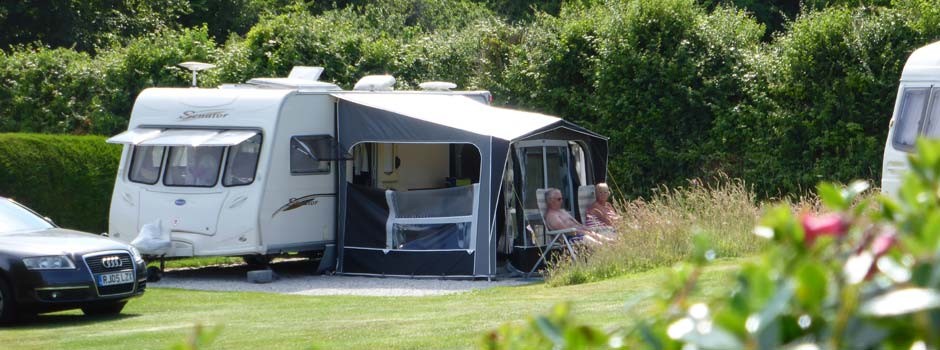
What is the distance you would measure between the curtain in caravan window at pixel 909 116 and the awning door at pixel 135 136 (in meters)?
8.92

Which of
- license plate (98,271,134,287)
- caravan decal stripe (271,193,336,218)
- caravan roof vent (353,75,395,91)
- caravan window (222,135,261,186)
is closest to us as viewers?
license plate (98,271,134,287)

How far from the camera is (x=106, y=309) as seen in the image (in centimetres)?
1204

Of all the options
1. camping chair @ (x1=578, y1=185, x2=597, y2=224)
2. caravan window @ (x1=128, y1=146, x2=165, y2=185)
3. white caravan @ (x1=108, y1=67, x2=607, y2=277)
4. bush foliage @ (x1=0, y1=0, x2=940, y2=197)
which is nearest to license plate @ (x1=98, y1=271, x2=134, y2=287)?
white caravan @ (x1=108, y1=67, x2=607, y2=277)

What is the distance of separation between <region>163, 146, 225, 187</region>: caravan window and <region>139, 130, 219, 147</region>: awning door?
246 millimetres

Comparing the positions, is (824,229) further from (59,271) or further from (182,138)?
(182,138)

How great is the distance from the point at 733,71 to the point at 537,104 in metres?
3.22

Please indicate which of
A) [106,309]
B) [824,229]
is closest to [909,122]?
[106,309]

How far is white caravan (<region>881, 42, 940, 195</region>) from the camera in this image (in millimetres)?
12641

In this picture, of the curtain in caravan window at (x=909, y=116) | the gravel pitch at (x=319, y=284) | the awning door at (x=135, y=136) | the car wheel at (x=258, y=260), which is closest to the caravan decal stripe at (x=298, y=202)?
the car wheel at (x=258, y=260)

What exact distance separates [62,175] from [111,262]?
6.32 m

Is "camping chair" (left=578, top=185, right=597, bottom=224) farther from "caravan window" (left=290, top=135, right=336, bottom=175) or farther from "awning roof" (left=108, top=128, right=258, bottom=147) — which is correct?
"awning roof" (left=108, top=128, right=258, bottom=147)

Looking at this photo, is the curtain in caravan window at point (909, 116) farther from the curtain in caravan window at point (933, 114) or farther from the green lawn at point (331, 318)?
the green lawn at point (331, 318)

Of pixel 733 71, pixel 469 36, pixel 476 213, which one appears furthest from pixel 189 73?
pixel 733 71

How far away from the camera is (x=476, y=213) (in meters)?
14.8
